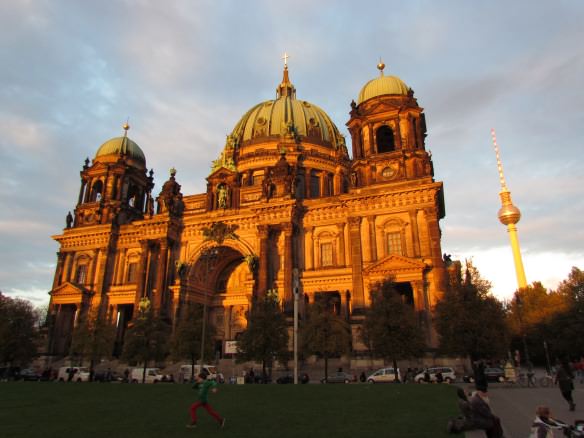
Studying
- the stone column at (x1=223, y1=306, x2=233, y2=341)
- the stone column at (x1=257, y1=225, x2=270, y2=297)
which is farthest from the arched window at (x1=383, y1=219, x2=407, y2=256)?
the stone column at (x1=223, y1=306, x2=233, y2=341)

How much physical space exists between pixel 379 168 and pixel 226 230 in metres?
17.6

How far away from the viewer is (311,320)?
113ft

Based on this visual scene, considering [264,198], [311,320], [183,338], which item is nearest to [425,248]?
[311,320]

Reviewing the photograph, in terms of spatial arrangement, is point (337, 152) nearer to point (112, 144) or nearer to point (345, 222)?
point (345, 222)

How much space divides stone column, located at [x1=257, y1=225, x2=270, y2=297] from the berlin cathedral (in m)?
0.13

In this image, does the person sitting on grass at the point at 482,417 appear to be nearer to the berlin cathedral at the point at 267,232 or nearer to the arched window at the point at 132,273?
the berlin cathedral at the point at 267,232

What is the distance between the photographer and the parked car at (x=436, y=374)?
1258 inches

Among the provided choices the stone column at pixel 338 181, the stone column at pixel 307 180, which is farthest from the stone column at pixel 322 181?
the stone column at pixel 307 180

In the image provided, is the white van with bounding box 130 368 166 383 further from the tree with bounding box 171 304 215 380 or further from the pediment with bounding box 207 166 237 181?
the pediment with bounding box 207 166 237 181

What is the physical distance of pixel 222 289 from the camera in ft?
179

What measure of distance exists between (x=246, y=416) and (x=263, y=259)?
32.1 m

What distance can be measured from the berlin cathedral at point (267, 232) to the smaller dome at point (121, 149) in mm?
201

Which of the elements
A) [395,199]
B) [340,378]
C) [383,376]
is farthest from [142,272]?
[383,376]

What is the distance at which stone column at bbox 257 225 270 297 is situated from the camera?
4384 centimetres
